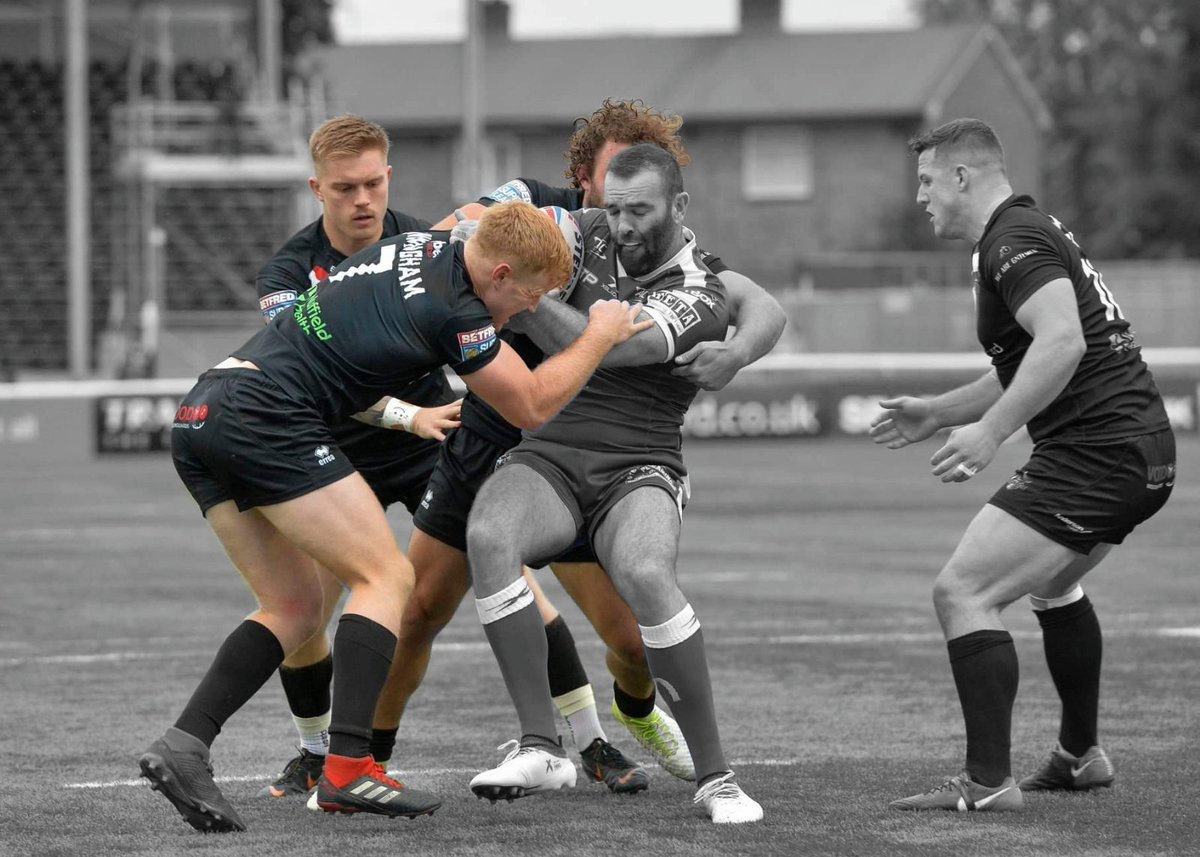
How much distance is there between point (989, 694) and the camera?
5715 mm

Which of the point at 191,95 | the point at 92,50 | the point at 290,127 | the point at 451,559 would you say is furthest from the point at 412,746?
the point at 92,50

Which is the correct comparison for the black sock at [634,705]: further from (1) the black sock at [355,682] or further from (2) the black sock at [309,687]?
(1) the black sock at [355,682]

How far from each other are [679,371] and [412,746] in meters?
1.98

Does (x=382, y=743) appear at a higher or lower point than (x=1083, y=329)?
lower

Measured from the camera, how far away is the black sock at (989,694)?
571cm

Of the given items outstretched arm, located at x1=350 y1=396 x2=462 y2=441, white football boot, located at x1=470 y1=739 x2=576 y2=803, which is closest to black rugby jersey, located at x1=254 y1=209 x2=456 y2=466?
outstretched arm, located at x1=350 y1=396 x2=462 y2=441

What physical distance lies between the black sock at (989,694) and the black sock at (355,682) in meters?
1.66

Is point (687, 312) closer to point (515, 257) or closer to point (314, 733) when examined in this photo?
point (515, 257)

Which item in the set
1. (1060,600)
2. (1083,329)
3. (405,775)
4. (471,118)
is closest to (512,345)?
(405,775)

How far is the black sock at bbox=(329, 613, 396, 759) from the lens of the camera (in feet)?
18.0

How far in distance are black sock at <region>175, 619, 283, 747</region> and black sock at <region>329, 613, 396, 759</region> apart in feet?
0.91

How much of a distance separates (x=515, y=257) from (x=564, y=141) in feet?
137

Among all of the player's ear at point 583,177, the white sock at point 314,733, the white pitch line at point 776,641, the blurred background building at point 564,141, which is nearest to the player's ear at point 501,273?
the player's ear at point 583,177

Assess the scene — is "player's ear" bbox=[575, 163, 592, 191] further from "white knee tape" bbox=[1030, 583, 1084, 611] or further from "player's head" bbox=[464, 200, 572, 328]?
"white knee tape" bbox=[1030, 583, 1084, 611]
